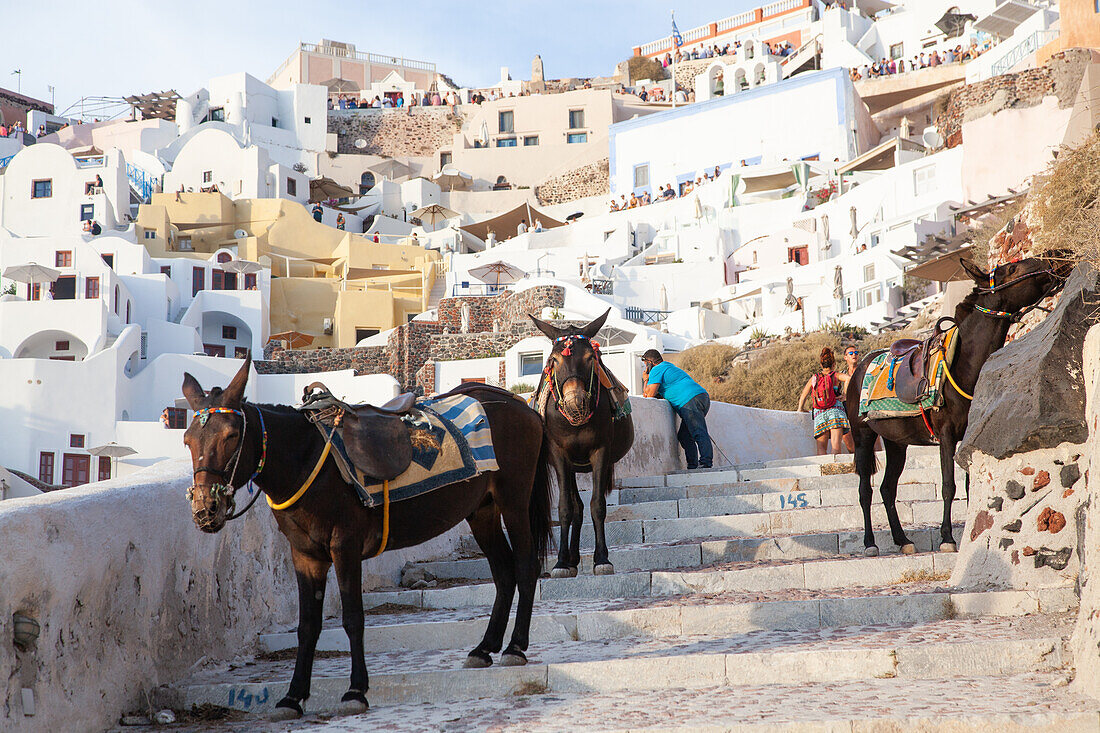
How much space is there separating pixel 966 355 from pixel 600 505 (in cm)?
301

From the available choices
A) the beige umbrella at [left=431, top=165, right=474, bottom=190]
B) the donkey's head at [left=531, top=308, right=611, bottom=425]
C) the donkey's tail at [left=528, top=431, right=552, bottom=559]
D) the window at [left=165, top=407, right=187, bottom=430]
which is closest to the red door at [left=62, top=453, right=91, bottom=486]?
the window at [left=165, top=407, right=187, bottom=430]

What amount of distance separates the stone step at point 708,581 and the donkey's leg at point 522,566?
→ 1562mm

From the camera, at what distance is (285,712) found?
4832mm

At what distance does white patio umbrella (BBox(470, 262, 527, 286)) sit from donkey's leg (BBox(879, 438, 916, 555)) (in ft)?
116

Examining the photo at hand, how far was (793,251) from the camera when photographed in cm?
4200

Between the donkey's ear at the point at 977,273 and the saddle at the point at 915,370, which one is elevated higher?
the donkey's ear at the point at 977,273

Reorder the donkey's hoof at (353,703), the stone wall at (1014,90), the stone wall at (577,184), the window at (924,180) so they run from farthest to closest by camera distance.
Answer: the stone wall at (577,184) < the window at (924,180) < the stone wall at (1014,90) < the donkey's hoof at (353,703)

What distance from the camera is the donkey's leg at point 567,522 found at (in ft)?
26.0

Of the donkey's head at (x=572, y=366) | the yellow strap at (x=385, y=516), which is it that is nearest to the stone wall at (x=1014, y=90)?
the donkey's head at (x=572, y=366)

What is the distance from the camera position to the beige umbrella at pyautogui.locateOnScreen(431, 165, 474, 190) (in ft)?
216

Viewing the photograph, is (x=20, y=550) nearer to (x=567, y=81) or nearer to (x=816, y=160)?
(x=816, y=160)

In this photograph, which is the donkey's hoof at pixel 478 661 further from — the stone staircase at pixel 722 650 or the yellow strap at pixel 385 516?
the yellow strap at pixel 385 516

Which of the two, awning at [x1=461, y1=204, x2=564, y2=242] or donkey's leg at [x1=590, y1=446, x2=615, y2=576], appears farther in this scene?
awning at [x1=461, y1=204, x2=564, y2=242]

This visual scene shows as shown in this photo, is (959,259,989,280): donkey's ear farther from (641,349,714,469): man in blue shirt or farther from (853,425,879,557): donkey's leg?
(641,349,714,469): man in blue shirt
